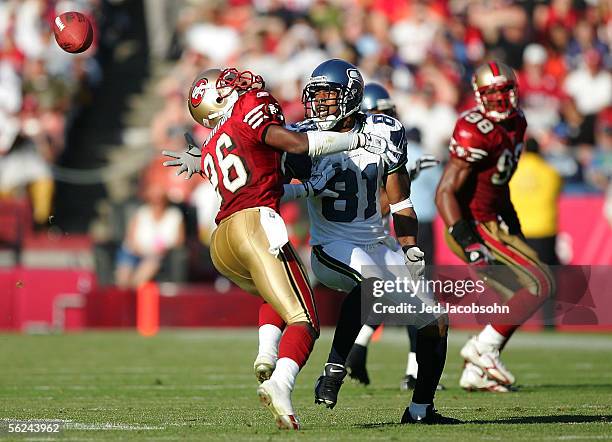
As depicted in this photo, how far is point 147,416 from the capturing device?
21.9 ft

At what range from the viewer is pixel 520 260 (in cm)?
850

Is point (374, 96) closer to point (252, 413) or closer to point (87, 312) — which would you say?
A: point (252, 413)

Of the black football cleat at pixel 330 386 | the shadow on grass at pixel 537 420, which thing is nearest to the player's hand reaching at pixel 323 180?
the black football cleat at pixel 330 386

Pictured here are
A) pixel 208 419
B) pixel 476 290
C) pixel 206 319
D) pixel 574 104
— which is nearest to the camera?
pixel 208 419

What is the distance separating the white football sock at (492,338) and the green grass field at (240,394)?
1.10ft

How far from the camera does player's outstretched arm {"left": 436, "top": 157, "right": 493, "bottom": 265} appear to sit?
817 cm

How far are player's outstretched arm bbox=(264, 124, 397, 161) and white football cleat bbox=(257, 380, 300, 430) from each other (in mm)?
1105

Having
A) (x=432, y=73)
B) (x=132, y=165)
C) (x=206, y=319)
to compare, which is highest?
(x=432, y=73)

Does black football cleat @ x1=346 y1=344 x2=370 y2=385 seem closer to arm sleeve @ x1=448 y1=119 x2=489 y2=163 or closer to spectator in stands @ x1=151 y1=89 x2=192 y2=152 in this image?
arm sleeve @ x1=448 y1=119 x2=489 y2=163

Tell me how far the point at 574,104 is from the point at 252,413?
10583 millimetres

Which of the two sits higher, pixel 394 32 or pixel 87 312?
pixel 394 32

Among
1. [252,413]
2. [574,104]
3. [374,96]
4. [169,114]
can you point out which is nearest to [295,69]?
[169,114]

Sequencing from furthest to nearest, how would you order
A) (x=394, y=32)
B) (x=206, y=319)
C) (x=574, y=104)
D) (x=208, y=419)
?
(x=394, y=32)
(x=574, y=104)
(x=206, y=319)
(x=208, y=419)

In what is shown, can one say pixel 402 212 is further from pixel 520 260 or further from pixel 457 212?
pixel 520 260
